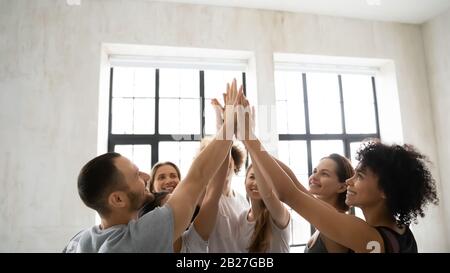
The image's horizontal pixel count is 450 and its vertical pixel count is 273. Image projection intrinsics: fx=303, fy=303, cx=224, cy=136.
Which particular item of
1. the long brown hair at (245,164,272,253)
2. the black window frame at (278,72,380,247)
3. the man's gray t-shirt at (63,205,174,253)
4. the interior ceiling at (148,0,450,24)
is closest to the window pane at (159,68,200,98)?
the interior ceiling at (148,0,450,24)

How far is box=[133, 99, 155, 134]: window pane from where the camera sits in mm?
2617

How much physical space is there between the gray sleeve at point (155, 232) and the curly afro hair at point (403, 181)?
21.1 inches

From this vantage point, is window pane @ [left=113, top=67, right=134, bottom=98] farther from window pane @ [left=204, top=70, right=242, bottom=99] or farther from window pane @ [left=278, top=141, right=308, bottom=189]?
window pane @ [left=278, top=141, right=308, bottom=189]

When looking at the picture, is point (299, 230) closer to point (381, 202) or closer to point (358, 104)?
point (358, 104)

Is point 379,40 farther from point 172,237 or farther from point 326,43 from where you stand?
point 172,237

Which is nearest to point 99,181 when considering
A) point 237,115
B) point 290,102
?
point 237,115

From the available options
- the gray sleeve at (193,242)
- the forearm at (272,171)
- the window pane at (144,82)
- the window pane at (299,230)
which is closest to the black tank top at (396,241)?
the forearm at (272,171)

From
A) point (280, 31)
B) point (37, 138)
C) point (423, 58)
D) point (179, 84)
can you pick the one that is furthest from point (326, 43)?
point (37, 138)

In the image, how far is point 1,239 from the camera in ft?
6.72

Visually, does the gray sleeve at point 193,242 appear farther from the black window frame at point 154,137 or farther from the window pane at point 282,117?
the window pane at point 282,117

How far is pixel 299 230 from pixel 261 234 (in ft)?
6.07

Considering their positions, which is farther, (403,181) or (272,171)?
(272,171)

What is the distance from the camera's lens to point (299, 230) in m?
2.73

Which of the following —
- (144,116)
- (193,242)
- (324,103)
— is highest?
(324,103)
